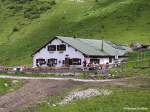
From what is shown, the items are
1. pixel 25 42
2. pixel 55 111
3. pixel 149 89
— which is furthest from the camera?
pixel 25 42

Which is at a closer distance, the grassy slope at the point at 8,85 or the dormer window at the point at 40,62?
the grassy slope at the point at 8,85

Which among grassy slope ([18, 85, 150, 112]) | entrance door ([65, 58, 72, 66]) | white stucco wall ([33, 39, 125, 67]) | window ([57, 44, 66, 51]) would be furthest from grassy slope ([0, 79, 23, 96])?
window ([57, 44, 66, 51])

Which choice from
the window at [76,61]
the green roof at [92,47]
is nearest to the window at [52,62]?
the green roof at [92,47]

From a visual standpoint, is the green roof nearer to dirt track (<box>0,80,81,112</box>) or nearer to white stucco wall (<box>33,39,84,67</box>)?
white stucco wall (<box>33,39,84,67</box>)

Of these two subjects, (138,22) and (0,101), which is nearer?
(0,101)

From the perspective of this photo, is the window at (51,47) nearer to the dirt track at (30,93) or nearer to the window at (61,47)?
the window at (61,47)

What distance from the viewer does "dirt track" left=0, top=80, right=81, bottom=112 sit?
6609cm

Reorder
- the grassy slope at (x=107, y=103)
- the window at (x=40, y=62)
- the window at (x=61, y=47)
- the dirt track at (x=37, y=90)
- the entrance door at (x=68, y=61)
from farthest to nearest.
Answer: the window at (x=40, y=62) → the window at (x=61, y=47) → the entrance door at (x=68, y=61) → the dirt track at (x=37, y=90) → the grassy slope at (x=107, y=103)

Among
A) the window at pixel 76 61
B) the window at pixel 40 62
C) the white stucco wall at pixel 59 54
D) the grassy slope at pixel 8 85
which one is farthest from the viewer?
the window at pixel 40 62

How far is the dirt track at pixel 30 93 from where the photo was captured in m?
66.1

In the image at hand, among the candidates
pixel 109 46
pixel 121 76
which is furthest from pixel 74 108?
pixel 109 46

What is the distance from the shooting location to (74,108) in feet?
191

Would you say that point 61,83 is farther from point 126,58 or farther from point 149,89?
point 126,58

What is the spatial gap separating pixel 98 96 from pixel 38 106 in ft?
27.7
